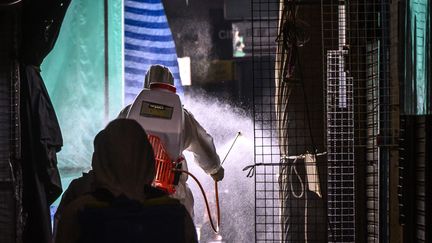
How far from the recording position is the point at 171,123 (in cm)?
503

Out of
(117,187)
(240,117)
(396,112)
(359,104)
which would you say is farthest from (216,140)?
(117,187)

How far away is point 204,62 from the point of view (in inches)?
285

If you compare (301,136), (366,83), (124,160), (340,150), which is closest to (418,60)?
(366,83)

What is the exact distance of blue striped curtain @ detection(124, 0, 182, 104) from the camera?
675 cm

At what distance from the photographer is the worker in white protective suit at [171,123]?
5.00 metres

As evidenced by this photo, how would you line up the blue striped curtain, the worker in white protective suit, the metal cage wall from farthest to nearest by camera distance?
the blue striped curtain, the worker in white protective suit, the metal cage wall

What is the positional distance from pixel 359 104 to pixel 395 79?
54cm

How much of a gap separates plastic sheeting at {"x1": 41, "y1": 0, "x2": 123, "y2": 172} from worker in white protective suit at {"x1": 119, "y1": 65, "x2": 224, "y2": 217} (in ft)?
4.66

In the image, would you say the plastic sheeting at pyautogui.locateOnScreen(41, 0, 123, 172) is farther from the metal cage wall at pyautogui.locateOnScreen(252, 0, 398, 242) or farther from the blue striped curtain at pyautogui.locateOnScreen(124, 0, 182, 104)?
the metal cage wall at pyautogui.locateOnScreen(252, 0, 398, 242)

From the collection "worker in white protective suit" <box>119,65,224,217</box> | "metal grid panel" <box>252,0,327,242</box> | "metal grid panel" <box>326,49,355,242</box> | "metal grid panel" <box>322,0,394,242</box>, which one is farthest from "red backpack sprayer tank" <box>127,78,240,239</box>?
"metal grid panel" <box>322,0,394,242</box>

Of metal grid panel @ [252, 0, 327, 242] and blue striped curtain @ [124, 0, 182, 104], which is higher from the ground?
blue striped curtain @ [124, 0, 182, 104]

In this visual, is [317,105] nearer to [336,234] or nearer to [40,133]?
[336,234]

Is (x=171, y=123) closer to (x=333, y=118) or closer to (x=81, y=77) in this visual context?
(x=333, y=118)

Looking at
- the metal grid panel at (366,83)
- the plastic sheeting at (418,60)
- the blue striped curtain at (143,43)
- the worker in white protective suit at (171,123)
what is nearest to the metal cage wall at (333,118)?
the metal grid panel at (366,83)
